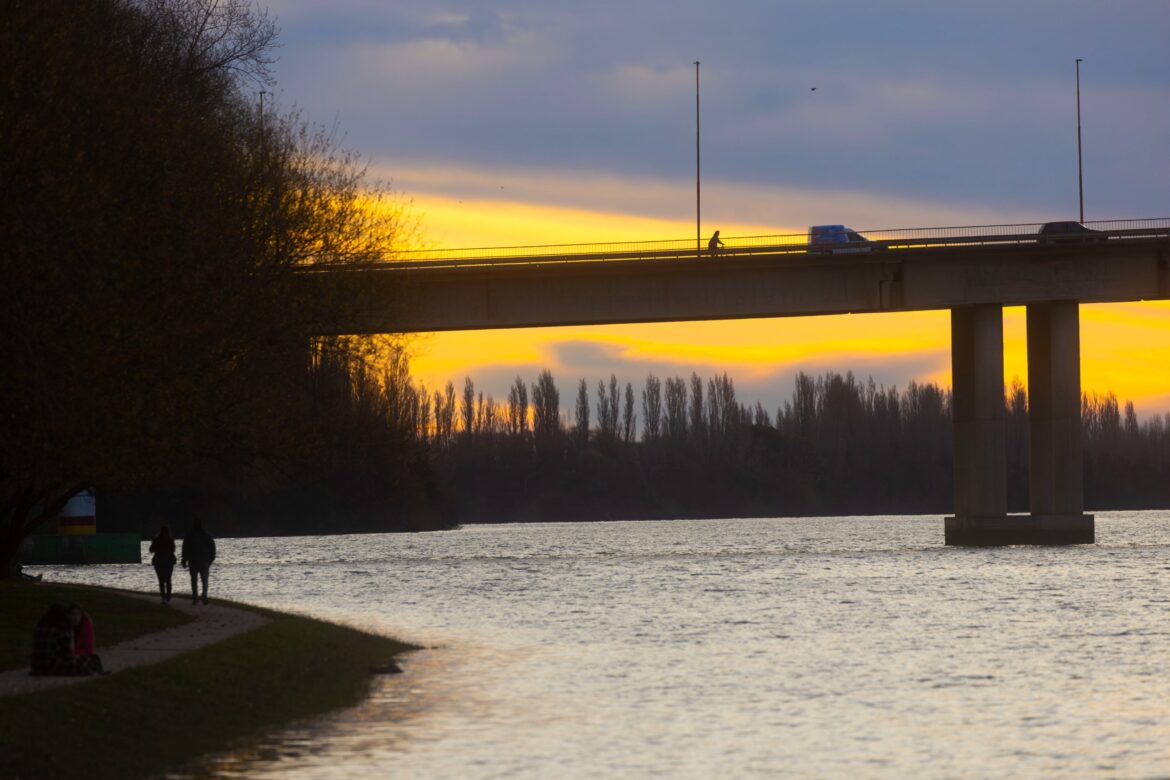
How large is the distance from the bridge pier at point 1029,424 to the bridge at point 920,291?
7cm

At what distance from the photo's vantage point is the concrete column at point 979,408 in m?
83.2

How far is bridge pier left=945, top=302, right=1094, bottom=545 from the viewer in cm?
8306

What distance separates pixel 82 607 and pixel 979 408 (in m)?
54.8

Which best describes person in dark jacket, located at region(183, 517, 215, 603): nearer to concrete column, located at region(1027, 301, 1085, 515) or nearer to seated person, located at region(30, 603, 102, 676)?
seated person, located at region(30, 603, 102, 676)

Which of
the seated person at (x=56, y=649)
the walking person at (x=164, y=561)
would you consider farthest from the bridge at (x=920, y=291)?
the seated person at (x=56, y=649)

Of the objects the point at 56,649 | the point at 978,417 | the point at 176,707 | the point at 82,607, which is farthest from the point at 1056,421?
the point at 56,649

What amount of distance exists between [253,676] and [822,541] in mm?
109866

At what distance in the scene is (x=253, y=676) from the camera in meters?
28.8

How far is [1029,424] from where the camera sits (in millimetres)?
82750

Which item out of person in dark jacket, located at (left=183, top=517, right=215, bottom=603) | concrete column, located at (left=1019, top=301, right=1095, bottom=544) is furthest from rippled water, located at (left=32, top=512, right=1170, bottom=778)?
concrete column, located at (left=1019, top=301, right=1095, bottom=544)

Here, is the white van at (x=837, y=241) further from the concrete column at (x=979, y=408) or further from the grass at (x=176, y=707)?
the grass at (x=176, y=707)

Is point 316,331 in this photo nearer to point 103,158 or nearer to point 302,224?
point 302,224

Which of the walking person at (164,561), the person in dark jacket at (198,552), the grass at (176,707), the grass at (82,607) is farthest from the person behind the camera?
the walking person at (164,561)

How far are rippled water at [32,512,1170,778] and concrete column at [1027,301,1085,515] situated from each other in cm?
742
